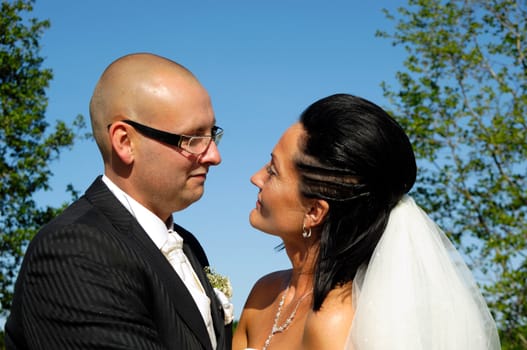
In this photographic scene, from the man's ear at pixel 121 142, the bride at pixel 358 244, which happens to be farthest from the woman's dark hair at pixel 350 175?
the man's ear at pixel 121 142

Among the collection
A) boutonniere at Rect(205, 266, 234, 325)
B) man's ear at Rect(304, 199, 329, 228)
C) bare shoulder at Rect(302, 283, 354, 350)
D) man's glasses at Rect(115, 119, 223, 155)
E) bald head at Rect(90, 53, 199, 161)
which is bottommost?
bare shoulder at Rect(302, 283, 354, 350)

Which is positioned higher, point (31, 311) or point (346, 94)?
point (346, 94)

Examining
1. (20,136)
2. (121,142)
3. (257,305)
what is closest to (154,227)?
(121,142)

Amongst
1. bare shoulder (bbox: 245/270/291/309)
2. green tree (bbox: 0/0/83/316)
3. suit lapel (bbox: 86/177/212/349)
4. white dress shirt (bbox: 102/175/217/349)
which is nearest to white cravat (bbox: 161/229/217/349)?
white dress shirt (bbox: 102/175/217/349)

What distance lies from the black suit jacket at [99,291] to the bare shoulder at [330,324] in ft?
2.12

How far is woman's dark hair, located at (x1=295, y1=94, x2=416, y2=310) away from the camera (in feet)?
14.8

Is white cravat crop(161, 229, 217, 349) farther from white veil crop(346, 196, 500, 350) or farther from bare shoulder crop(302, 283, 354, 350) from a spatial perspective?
white veil crop(346, 196, 500, 350)

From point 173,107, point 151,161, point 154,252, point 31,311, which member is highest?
point 173,107

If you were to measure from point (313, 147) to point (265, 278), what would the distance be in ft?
4.73

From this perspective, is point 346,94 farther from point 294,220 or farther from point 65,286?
point 65,286

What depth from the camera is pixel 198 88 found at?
14.1 feet

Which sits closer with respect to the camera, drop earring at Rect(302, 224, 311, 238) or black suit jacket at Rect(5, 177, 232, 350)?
black suit jacket at Rect(5, 177, 232, 350)

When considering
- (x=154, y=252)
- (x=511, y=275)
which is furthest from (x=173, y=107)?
(x=511, y=275)

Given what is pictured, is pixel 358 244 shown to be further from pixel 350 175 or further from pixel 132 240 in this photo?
pixel 132 240
